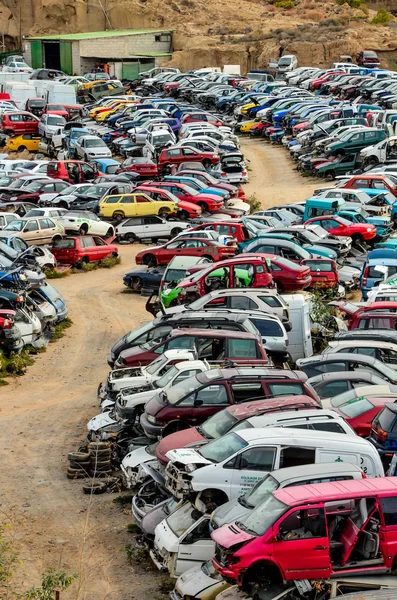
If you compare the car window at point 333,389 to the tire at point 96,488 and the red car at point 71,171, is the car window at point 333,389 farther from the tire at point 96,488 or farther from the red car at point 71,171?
the red car at point 71,171

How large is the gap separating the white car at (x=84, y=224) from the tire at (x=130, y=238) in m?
0.67

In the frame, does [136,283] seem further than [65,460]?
Yes

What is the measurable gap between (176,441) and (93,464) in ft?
7.78

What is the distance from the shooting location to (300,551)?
11.4 meters

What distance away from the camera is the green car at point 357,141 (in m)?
43.4

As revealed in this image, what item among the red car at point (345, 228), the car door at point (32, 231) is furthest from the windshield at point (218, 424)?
the car door at point (32, 231)

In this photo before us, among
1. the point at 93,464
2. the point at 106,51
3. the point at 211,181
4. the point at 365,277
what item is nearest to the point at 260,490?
the point at 93,464

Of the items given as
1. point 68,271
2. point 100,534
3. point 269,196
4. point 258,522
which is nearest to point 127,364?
point 100,534

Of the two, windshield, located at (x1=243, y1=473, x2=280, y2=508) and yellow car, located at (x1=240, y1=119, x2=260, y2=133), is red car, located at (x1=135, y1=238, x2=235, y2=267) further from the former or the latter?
yellow car, located at (x1=240, y1=119, x2=260, y2=133)

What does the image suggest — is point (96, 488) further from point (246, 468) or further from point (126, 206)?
point (126, 206)

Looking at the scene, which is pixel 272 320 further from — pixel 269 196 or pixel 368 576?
pixel 269 196

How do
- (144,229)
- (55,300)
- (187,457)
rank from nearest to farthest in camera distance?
(187,457) → (55,300) → (144,229)

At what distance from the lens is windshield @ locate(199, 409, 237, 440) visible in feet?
49.0

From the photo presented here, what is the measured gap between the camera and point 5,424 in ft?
64.4
